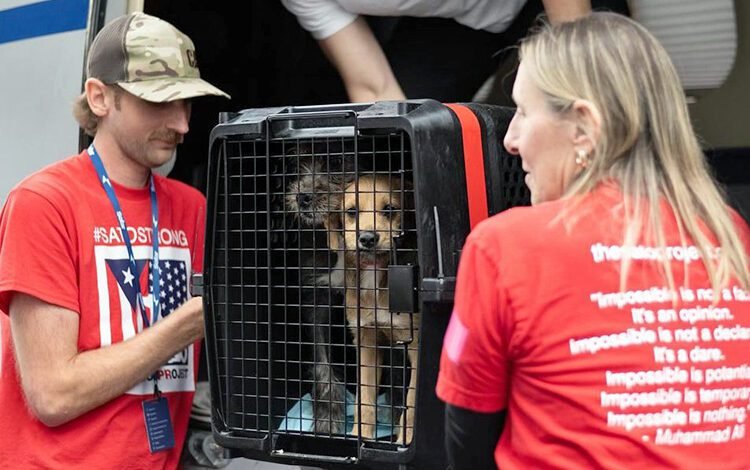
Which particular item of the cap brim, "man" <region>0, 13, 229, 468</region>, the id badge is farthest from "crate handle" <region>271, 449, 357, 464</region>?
the cap brim

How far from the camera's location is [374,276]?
1951 millimetres

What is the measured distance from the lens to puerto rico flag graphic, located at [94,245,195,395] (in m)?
2.28

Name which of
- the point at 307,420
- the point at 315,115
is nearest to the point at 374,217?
the point at 315,115

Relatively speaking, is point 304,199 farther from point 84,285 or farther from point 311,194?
point 84,285

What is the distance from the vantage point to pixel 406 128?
62.4 inches

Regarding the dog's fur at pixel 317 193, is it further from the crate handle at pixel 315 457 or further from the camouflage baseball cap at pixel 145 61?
the camouflage baseball cap at pixel 145 61

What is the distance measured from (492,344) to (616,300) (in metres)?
0.16

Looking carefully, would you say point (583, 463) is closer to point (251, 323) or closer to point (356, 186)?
point (356, 186)

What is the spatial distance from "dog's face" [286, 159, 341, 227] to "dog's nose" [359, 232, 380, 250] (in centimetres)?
10

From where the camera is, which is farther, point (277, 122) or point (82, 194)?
point (82, 194)

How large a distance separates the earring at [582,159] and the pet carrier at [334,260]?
10.5 inches

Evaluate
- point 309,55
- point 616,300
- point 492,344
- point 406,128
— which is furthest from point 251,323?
point 309,55

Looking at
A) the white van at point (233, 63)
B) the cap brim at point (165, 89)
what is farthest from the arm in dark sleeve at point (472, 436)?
the cap brim at point (165, 89)

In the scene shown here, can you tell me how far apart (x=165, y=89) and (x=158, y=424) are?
76cm
